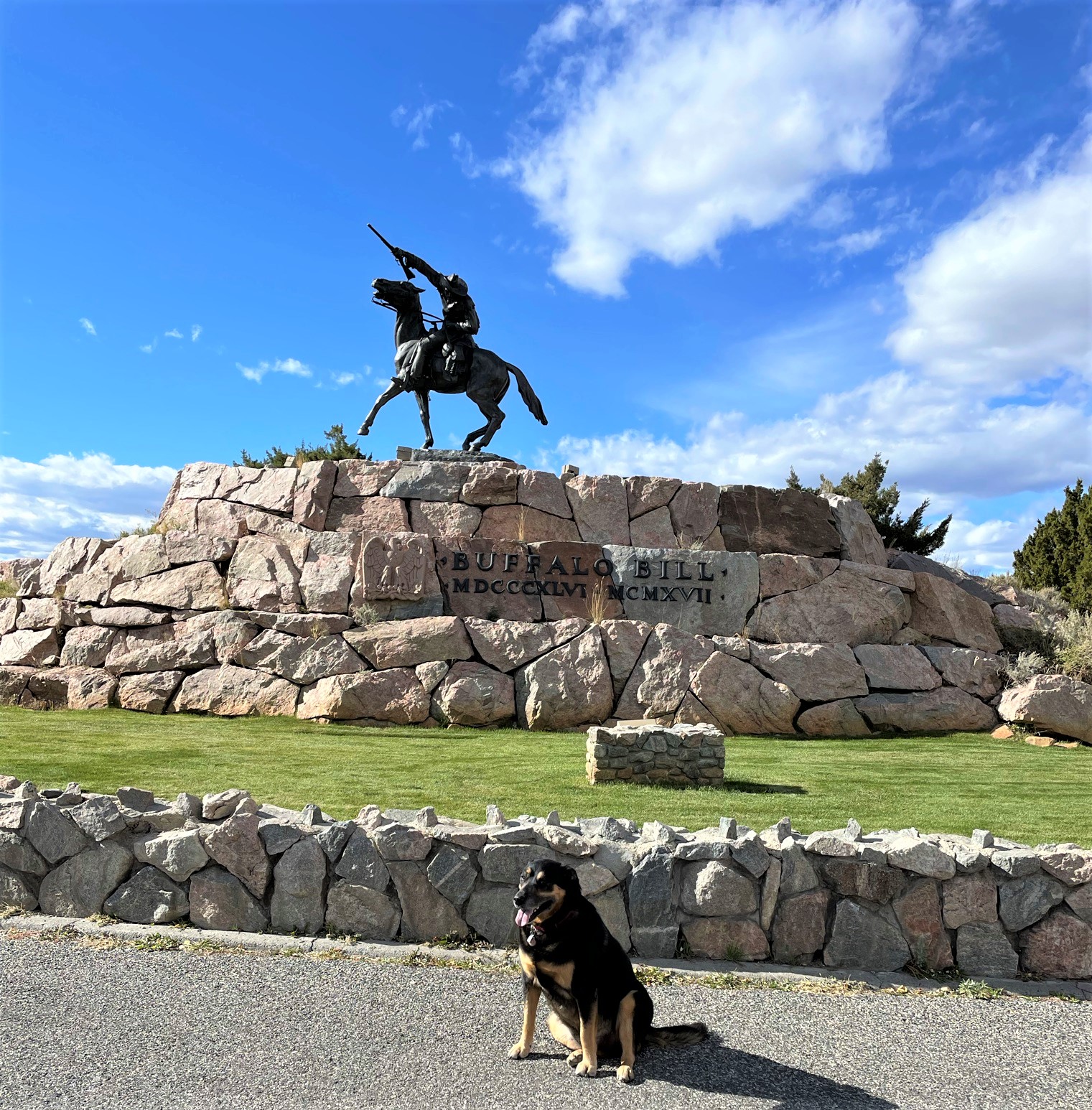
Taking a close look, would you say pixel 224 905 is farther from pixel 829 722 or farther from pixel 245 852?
pixel 829 722

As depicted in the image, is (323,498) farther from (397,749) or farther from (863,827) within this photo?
(863,827)

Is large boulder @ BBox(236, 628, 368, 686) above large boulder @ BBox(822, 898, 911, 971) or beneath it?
above

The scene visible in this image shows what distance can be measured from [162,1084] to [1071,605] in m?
20.3

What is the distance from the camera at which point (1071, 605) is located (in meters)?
19.2

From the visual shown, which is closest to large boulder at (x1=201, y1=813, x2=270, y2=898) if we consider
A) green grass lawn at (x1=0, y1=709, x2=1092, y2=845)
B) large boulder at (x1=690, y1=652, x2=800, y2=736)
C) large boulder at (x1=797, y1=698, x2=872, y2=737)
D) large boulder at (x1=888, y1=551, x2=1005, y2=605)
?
green grass lawn at (x1=0, y1=709, x2=1092, y2=845)

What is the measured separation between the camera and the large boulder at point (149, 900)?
16.2 ft

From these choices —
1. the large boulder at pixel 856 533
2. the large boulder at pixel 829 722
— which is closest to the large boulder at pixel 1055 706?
the large boulder at pixel 829 722

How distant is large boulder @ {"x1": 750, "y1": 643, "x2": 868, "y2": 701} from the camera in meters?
12.9

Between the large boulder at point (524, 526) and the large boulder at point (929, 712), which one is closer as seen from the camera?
the large boulder at point (929, 712)

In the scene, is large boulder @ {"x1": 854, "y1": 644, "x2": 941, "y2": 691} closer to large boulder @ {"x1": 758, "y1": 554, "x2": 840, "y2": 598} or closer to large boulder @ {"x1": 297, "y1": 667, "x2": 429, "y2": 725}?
large boulder @ {"x1": 758, "y1": 554, "x2": 840, "y2": 598}

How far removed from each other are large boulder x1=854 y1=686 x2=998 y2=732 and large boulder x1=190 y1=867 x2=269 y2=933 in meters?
10.2

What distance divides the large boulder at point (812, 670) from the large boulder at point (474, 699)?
3.60 metres

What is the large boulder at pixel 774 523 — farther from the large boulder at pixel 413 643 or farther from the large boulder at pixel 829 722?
the large boulder at pixel 413 643

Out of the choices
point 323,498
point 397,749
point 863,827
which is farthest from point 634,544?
point 863,827
